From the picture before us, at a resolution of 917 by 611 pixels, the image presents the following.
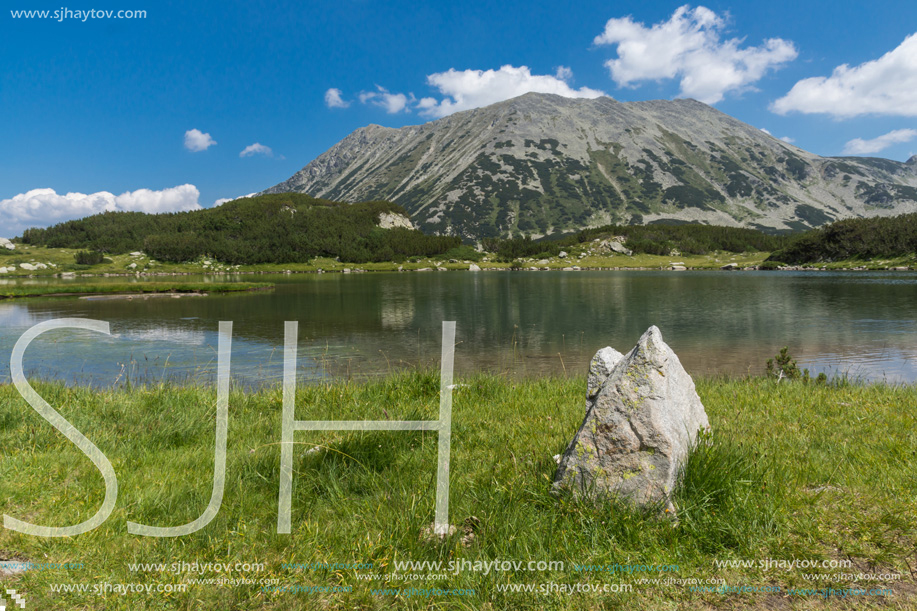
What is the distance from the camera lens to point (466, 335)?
99.4ft

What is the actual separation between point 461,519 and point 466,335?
26.2 metres

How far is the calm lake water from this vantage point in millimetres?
19797

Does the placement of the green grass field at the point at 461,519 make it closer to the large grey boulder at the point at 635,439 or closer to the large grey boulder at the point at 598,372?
the large grey boulder at the point at 635,439

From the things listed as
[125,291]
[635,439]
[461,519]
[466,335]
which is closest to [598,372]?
[635,439]

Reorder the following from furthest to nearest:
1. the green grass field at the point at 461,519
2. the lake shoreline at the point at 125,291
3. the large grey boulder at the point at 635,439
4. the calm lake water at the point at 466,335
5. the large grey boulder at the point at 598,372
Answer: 1. the lake shoreline at the point at 125,291
2. the calm lake water at the point at 466,335
3. the large grey boulder at the point at 598,372
4. the large grey boulder at the point at 635,439
5. the green grass field at the point at 461,519

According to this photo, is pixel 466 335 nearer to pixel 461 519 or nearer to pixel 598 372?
pixel 598 372

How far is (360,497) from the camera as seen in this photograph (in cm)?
463

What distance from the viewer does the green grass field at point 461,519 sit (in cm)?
335

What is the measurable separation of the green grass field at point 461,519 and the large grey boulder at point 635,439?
0.23 m

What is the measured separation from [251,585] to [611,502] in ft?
10.5

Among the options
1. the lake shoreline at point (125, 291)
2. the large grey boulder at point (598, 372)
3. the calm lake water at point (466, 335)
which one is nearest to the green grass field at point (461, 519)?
the large grey boulder at point (598, 372)

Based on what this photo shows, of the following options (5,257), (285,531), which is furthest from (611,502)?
(5,257)

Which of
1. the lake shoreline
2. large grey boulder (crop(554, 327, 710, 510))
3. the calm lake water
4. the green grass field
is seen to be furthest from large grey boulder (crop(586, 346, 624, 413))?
the lake shoreline

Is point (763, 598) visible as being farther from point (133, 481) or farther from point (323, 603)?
point (133, 481)
